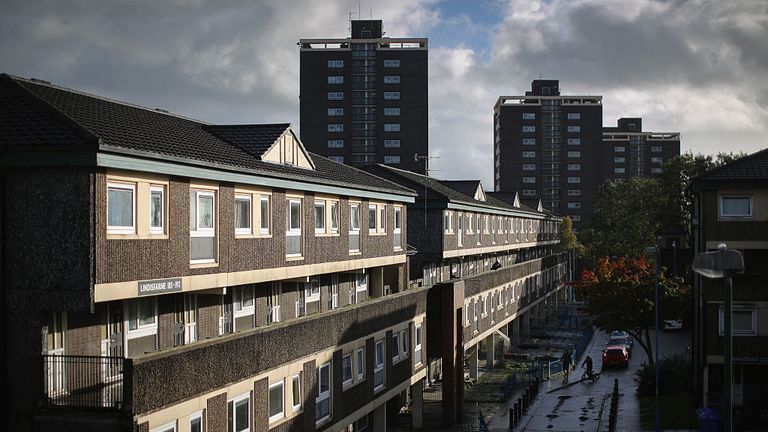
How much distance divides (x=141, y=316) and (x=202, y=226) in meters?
2.42

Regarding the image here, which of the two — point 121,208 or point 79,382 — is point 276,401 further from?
point 121,208

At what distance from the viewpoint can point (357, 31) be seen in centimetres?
10494

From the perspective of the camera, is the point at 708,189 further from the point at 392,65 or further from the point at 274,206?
the point at 392,65

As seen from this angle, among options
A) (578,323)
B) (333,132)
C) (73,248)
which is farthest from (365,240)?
(333,132)

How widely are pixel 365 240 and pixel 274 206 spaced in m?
7.78

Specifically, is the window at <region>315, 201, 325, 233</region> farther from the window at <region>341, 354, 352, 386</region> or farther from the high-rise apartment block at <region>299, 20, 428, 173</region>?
the high-rise apartment block at <region>299, 20, 428, 173</region>

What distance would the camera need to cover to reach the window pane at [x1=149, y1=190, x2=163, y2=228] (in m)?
17.0

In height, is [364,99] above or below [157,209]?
above

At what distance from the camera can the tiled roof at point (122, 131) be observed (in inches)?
619

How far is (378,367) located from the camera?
91.9 feet

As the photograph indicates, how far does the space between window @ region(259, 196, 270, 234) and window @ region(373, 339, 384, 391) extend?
7.14m

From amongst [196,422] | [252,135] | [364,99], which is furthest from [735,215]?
[364,99]

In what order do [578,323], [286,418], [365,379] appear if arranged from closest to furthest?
1. [286,418]
2. [365,379]
3. [578,323]

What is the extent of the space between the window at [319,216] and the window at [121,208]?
979cm
